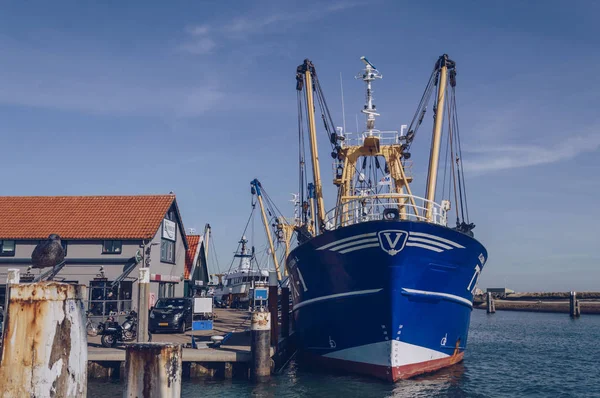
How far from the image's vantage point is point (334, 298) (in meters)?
20.1

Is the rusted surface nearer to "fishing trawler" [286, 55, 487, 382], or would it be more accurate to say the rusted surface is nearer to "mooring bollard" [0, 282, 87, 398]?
"fishing trawler" [286, 55, 487, 382]

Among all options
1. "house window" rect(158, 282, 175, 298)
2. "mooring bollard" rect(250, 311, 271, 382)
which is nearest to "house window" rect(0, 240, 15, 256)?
"house window" rect(158, 282, 175, 298)

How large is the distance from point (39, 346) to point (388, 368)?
567 inches

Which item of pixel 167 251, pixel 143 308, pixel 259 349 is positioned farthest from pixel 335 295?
pixel 167 251

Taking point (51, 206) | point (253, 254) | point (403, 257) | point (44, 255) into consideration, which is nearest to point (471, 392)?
point (403, 257)

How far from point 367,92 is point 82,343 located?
77.4 ft

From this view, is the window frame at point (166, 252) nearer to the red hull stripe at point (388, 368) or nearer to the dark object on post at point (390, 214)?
the red hull stripe at point (388, 368)

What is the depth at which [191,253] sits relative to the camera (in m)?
42.6

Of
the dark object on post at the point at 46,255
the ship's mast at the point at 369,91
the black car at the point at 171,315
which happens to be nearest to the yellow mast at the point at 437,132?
the ship's mast at the point at 369,91

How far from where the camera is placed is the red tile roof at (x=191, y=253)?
40825mm

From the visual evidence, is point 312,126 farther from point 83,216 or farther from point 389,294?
point 83,216

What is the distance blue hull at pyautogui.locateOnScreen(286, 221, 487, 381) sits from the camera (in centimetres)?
1836

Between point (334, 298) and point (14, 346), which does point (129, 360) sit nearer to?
point (14, 346)

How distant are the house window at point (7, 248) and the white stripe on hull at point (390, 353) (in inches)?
832
